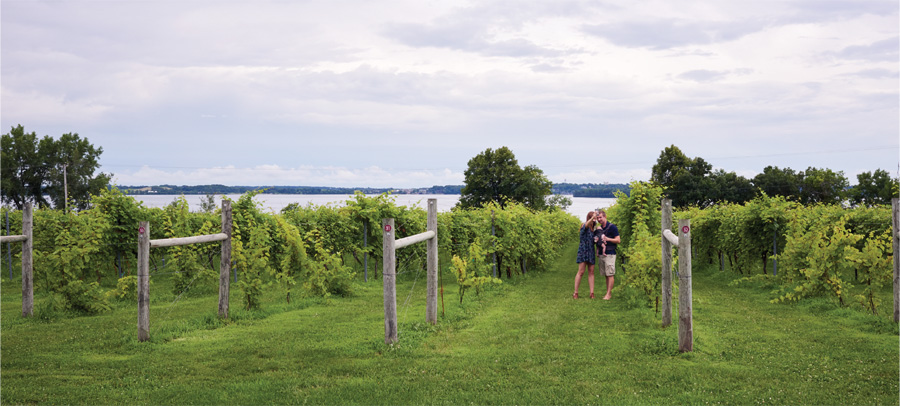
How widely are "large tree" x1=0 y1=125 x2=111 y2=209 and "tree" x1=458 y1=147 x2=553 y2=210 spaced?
3355cm

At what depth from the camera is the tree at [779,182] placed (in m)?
60.3

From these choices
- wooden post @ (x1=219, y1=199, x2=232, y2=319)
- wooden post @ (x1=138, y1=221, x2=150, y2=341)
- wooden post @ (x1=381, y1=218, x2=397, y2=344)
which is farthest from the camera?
wooden post @ (x1=219, y1=199, x2=232, y2=319)

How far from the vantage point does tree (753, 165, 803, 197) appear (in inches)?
2376

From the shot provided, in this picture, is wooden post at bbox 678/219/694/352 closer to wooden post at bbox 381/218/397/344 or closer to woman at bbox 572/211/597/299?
wooden post at bbox 381/218/397/344

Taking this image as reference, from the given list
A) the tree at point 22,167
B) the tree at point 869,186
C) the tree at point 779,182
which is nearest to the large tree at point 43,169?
the tree at point 22,167

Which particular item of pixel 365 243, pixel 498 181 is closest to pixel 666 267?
pixel 365 243

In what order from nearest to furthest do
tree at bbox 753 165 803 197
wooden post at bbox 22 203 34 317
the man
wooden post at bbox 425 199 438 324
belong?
1. wooden post at bbox 425 199 438 324
2. wooden post at bbox 22 203 34 317
3. the man
4. tree at bbox 753 165 803 197

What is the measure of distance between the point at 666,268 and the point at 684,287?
155 cm

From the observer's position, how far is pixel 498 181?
56281 mm

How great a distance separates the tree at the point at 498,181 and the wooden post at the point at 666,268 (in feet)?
149

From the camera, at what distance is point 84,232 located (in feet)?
41.3

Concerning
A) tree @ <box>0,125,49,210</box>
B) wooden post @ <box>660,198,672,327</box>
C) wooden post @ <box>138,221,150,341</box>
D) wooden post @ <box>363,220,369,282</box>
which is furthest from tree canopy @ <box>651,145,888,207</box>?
tree @ <box>0,125,49,210</box>

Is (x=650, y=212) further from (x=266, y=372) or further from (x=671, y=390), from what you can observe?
(x=266, y=372)

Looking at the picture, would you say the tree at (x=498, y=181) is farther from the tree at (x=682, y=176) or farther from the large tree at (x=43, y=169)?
the large tree at (x=43, y=169)
